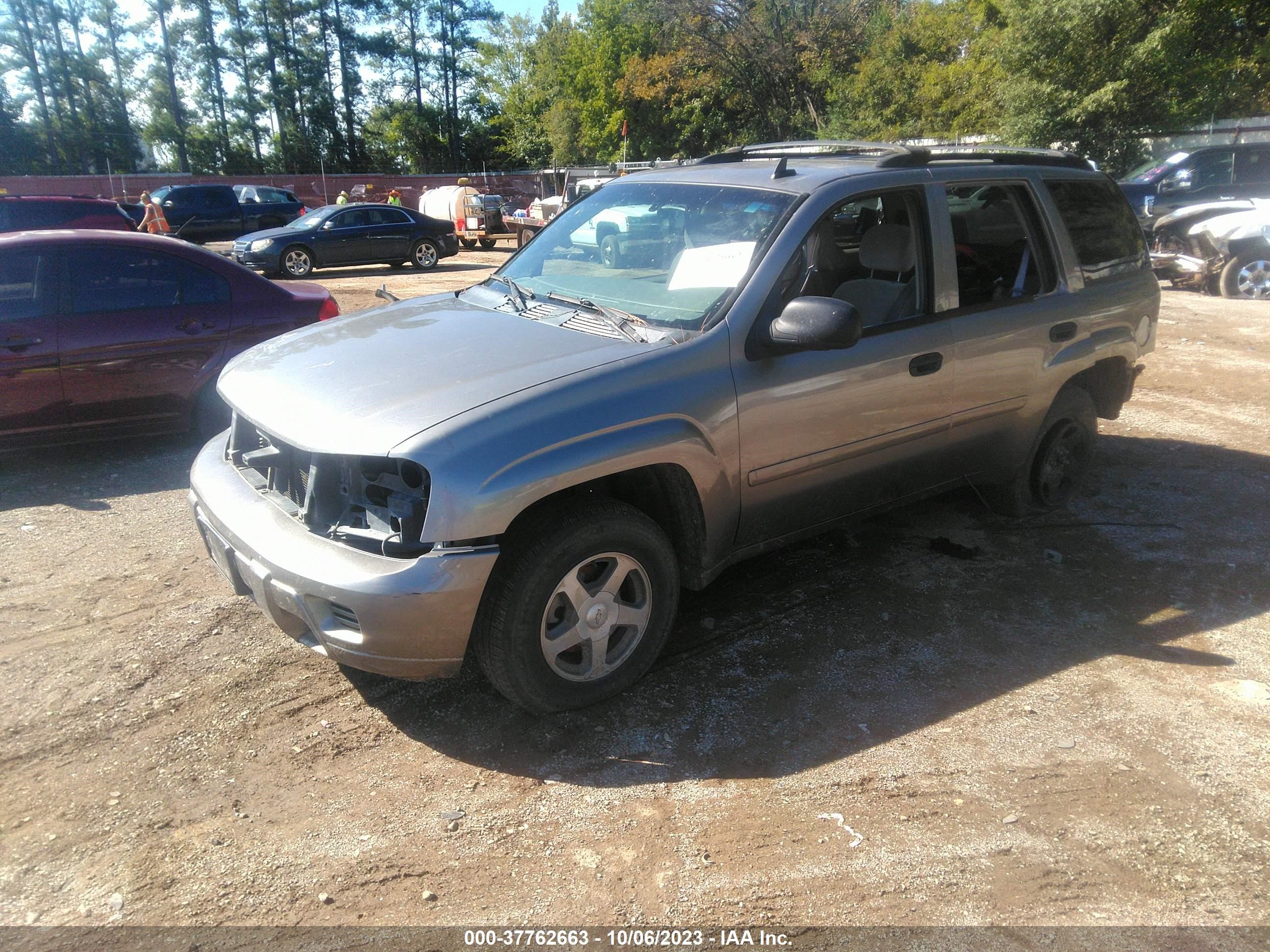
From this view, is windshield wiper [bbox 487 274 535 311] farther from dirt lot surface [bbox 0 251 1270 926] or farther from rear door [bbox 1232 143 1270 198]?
rear door [bbox 1232 143 1270 198]

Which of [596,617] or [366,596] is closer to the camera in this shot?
[366,596]

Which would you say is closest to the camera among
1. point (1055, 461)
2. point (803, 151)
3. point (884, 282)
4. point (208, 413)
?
point (884, 282)

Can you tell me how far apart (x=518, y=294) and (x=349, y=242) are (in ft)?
54.0

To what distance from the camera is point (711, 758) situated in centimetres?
321

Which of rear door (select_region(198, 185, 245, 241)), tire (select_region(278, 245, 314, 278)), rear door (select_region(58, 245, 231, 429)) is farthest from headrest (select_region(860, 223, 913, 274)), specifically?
rear door (select_region(198, 185, 245, 241))

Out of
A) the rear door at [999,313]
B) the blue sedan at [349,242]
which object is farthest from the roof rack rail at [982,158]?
the blue sedan at [349,242]

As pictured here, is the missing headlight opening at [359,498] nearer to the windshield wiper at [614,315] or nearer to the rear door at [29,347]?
the windshield wiper at [614,315]

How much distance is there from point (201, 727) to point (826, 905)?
7.41ft

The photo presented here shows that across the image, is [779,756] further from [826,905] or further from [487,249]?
[487,249]

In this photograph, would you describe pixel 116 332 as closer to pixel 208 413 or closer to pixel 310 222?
pixel 208 413

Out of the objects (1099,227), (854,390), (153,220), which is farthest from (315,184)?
(854,390)

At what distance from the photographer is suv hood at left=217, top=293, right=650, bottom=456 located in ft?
10.0

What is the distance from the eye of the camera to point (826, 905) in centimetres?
258

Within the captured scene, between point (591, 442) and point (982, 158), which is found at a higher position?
point (982, 158)
